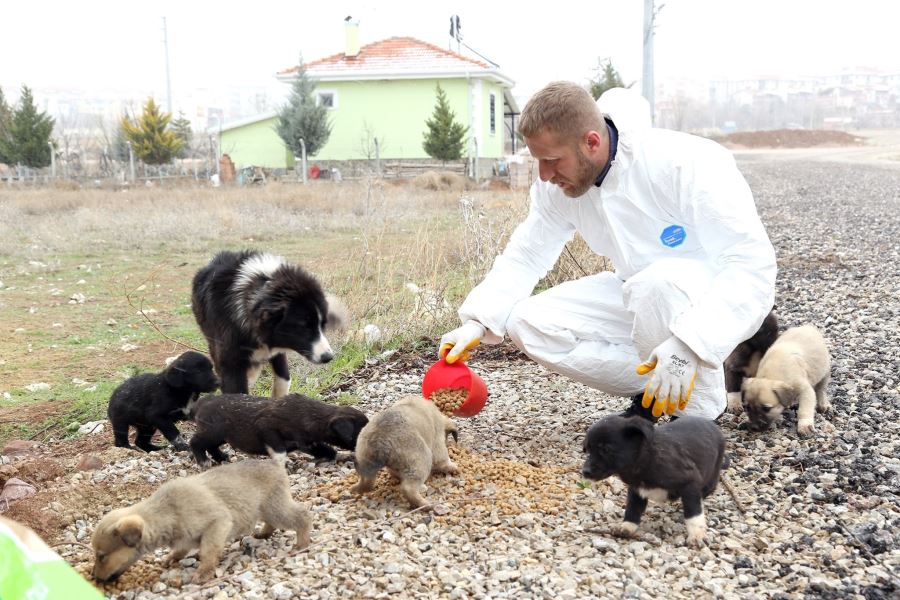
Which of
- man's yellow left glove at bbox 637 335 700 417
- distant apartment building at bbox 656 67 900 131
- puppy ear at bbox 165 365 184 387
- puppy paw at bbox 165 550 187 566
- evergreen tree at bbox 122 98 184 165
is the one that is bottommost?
puppy paw at bbox 165 550 187 566

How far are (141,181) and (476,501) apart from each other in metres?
36.8

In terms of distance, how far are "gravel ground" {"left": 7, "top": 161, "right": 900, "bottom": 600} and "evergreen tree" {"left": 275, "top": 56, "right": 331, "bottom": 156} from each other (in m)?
33.4

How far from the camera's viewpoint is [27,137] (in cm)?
3938

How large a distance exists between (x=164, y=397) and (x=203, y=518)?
2.10m

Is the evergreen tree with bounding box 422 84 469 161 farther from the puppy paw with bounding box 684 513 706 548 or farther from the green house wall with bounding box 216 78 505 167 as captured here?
the puppy paw with bounding box 684 513 706 548

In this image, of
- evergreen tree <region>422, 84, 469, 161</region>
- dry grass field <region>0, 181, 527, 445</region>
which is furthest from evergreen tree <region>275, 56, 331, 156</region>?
dry grass field <region>0, 181, 527, 445</region>

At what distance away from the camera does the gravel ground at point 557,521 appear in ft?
11.3

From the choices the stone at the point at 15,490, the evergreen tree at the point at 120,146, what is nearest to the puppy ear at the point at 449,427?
the stone at the point at 15,490

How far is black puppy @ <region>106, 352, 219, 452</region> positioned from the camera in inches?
216

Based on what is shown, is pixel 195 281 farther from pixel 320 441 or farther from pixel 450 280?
pixel 450 280

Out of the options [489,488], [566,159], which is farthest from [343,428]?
[566,159]

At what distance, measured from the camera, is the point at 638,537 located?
3.81 meters

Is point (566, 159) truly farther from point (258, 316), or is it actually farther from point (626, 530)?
point (258, 316)

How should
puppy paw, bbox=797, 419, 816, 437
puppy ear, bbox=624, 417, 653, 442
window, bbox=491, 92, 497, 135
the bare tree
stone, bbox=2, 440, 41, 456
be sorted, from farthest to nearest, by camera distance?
window, bbox=491, 92, 497, 135 → the bare tree → stone, bbox=2, 440, 41, 456 → puppy paw, bbox=797, 419, 816, 437 → puppy ear, bbox=624, 417, 653, 442
